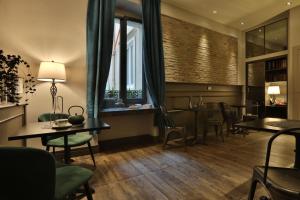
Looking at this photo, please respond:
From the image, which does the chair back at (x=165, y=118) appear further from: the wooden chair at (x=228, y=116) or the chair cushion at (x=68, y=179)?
the chair cushion at (x=68, y=179)

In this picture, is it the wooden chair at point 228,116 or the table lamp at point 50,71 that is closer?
the table lamp at point 50,71

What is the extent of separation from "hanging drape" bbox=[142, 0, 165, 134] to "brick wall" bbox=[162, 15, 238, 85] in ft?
0.86

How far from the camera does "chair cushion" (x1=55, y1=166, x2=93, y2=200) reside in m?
1.15

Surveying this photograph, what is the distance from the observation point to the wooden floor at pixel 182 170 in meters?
2.02

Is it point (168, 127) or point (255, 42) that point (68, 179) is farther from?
point (255, 42)

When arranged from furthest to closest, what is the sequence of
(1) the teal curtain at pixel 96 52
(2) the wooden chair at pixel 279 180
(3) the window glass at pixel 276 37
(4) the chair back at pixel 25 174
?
1. (3) the window glass at pixel 276 37
2. (1) the teal curtain at pixel 96 52
3. (2) the wooden chair at pixel 279 180
4. (4) the chair back at pixel 25 174

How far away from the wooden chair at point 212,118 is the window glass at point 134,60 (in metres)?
1.57

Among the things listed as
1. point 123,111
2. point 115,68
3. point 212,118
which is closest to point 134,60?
point 115,68

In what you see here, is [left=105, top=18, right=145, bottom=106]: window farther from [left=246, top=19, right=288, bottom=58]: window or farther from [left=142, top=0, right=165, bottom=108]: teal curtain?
[left=246, top=19, right=288, bottom=58]: window

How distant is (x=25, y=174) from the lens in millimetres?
837

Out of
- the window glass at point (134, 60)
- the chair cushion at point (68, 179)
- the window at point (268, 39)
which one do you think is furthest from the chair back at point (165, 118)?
the window at point (268, 39)

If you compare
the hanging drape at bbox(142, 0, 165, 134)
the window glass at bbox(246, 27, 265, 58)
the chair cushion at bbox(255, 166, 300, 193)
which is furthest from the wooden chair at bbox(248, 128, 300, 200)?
the window glass at bbox(246, 27, 265, 58)

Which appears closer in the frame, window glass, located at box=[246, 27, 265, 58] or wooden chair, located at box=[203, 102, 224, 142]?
wooden chair, located at box=[203, 102, 224, 142]

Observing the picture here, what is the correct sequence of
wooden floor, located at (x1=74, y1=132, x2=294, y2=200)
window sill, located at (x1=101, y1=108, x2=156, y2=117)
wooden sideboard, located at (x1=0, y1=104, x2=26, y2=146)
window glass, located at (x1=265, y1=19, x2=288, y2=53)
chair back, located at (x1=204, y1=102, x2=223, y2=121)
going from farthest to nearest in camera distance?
window glass, located at (x1=265, y1=19, x2=288, y2=53) < chair back, located at (x1=204, y1=102, x2=223, y2=121) < window sill, located at (x1=101, y1=108, x2=156, y2=117) < wooden floor, located at (x1=74, y1=132, x2=294, y2=200) < wooden sideboard, located at (x1=0, y1=104, x2=26, y2=146)
